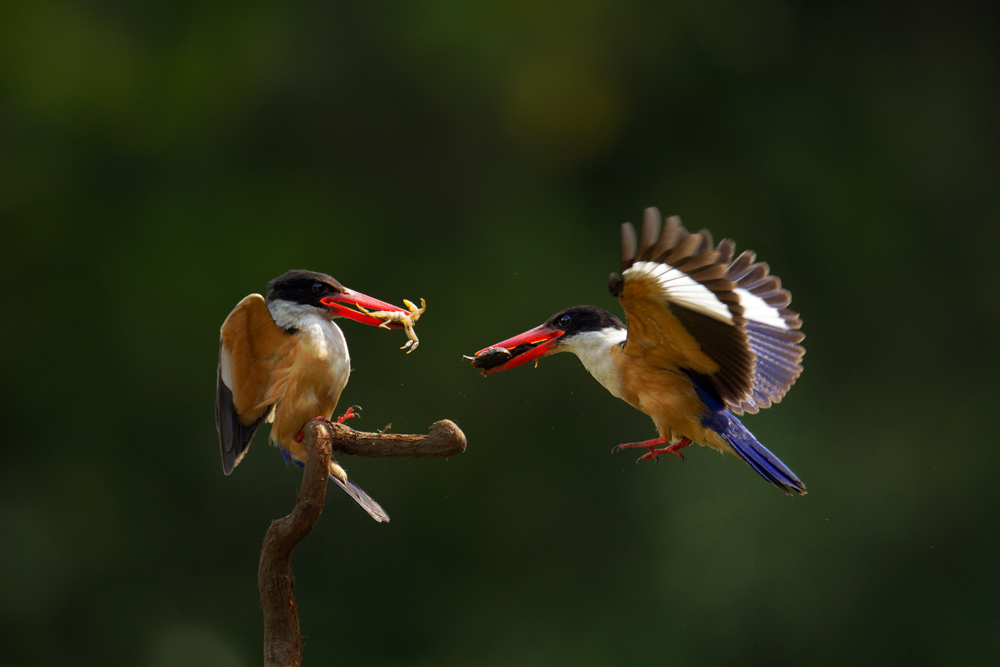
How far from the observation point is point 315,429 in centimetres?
210

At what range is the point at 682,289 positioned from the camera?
8.15ft

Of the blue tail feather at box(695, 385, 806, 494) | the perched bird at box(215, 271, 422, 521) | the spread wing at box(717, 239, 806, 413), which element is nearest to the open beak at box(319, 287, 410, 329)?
the perched bird at box(215, 271, 422, 521)

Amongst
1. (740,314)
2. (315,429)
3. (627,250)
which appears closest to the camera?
(315,429)

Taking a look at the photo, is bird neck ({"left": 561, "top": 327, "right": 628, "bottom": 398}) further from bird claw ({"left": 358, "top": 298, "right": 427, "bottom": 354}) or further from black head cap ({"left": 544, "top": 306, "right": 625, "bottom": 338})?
bird claw ({"left": 358, "top": 298, "right": 427, "bottom": 354})

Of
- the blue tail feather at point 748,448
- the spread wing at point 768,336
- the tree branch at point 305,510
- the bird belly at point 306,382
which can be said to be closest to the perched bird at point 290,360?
the bird belly at point 306,382

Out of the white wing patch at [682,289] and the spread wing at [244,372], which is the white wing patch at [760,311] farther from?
the spread wing at [244,372]

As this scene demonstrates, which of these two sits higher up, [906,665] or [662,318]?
[662,318]

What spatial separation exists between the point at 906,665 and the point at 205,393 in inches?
170

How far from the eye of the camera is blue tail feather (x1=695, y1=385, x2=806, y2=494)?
8.59ft

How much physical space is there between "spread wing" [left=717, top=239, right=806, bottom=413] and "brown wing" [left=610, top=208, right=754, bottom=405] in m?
0.19

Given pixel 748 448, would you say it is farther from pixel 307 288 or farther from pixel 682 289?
pixel 307 288

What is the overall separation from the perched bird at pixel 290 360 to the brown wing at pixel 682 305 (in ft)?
1.82

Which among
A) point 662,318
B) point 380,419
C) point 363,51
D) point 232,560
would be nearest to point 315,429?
point 662,318

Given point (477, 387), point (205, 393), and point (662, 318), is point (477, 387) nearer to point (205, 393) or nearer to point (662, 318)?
point (205, 393)
